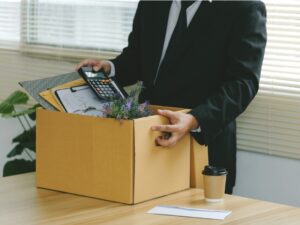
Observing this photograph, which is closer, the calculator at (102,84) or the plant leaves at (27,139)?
the calculator at (102,84)

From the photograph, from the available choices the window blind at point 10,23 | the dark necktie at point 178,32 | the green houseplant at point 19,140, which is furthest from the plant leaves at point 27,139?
the dark necktie at point 178,32

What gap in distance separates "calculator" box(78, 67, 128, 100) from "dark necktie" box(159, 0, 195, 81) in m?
0.31

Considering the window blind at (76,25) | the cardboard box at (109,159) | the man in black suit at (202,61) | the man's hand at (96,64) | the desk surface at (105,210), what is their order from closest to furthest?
1. the desk surface at (105,210)
2. the cardboard box at (109,159)
3. the man in black suit at (202,61)
4. the man's hand at (96,64)
5. the window blind at (76,25)

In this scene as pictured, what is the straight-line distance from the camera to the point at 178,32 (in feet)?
8.14

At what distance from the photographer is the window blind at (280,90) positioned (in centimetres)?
274

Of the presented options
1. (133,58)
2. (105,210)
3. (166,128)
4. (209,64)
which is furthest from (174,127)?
(133,58)

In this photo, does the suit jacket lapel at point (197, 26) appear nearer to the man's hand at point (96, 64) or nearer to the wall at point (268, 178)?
the man's hand at point (96, 64)

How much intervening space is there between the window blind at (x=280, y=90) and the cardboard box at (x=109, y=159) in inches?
28.4

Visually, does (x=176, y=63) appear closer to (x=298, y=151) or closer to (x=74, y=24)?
(x=298, y=151)

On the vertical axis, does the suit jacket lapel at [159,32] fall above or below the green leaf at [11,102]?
above

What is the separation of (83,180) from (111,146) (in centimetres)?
16

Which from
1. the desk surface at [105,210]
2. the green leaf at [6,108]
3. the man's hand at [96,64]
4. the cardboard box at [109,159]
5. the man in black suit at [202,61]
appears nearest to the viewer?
the desk surface at [105,210]

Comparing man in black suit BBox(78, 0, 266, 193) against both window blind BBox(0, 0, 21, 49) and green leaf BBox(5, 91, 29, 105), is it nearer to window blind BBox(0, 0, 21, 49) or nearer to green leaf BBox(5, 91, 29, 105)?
green leaf BBox(5, 91, 29, 105)

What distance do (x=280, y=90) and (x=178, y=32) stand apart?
0.57 metres
